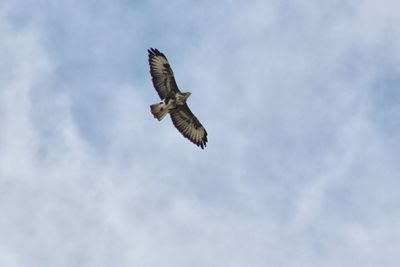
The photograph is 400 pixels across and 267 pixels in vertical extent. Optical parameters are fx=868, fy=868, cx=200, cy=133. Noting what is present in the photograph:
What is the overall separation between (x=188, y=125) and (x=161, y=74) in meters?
4.08

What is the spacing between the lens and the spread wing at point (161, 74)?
50.8 meters

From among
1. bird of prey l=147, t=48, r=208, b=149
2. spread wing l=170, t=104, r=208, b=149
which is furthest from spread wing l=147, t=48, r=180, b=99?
spread wing l=170, t=104, r=208, b=149

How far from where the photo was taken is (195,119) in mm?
52969

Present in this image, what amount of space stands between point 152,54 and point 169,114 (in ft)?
12.9

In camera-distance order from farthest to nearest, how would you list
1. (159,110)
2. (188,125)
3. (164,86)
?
(188,125)
(164,86)
(159,110)

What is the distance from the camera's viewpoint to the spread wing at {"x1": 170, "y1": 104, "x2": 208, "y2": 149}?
5231 centimetres

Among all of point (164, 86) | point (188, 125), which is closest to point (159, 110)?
point (164, 86)

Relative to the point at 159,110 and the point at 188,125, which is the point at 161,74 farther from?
the point at 188,125

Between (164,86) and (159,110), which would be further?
(164,86)

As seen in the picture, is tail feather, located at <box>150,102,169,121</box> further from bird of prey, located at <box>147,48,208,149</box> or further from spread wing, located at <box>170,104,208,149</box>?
spread wing, located at <box>170,104,208,149</box>

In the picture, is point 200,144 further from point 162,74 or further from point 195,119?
point 162,74

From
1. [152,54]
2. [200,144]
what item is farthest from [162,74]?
[200,144]

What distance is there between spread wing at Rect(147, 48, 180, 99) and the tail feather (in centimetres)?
84

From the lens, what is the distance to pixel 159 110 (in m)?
49.9
